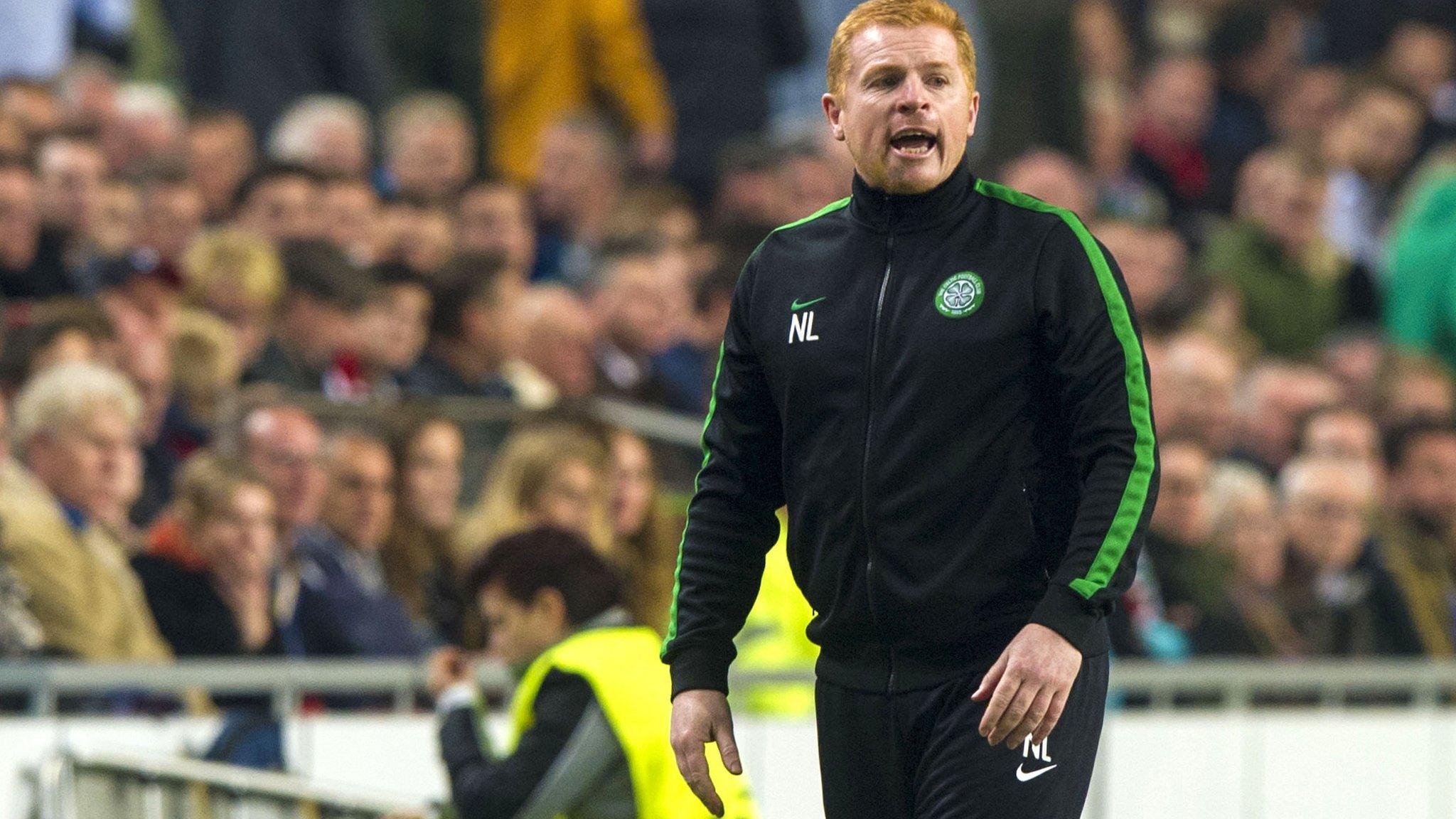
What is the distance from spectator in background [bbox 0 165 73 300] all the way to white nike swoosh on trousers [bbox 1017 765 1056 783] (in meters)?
6.08

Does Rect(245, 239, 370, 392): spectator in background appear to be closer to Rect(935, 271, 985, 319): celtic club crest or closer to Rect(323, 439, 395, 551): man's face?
Rect(323, 439, 395, 551): man's face

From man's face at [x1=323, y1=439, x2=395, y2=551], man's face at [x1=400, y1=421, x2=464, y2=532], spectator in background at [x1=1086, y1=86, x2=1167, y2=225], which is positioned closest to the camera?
man's face at [x1=323, y1=439, x2=395, y2=551]

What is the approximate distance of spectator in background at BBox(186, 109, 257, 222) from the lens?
1050 cm

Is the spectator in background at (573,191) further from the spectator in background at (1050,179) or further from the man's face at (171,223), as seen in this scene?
the man's face at (171,223)

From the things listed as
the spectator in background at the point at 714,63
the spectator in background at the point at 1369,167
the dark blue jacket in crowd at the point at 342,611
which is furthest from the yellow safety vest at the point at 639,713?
the spectator in background at the point at 1369,167

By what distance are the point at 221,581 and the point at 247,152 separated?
3.85 metres

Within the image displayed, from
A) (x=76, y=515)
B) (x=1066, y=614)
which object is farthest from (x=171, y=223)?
(x=1066, y=614)

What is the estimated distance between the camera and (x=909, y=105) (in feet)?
12.3

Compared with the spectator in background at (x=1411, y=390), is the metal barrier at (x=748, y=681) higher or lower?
lower

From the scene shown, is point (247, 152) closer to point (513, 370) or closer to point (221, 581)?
point (513, 370)

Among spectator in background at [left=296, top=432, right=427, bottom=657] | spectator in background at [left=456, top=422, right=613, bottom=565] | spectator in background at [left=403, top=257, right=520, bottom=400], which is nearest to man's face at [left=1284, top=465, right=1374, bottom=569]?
spectator in background at [left=456, top=422, right=613, bottom=565]

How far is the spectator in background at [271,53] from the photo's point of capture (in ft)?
39.6

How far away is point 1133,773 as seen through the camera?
8141mm

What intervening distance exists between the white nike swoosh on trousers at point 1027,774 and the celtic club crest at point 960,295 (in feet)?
2.21
